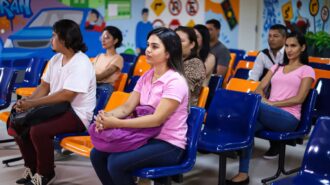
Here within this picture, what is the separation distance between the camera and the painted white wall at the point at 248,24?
9.84 meters

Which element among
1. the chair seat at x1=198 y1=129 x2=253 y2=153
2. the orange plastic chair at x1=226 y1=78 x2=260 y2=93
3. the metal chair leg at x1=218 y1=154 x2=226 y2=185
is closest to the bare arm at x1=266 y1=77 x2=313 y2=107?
the orange plastic chair at x1=226 y1=78 x2=260 y2=93

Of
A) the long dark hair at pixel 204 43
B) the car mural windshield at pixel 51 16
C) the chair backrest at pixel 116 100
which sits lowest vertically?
the chair backrest at pixel 116 100

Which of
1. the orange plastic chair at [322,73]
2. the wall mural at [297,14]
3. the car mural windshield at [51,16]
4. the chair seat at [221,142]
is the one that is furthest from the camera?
the wall mural at [297,14]

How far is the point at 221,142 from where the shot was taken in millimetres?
3188

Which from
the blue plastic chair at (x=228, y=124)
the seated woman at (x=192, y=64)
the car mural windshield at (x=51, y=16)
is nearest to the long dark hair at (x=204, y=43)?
the seated woman at (x=192, y=64)

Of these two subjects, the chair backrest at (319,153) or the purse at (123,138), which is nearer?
the chair backrest at (319,153)

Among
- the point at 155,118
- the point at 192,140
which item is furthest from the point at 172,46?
the point at 192,140

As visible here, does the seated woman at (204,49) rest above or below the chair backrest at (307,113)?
above

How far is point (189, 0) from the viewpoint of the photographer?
29.7 ft

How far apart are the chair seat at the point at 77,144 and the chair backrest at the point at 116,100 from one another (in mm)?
285

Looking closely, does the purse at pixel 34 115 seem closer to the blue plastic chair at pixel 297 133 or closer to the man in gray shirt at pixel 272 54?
the blue plastic chair at pixel 297 133

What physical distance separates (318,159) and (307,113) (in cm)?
133

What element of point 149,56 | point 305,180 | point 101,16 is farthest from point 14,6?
point 305,180

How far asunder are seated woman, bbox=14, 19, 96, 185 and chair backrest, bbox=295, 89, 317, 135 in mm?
1665
